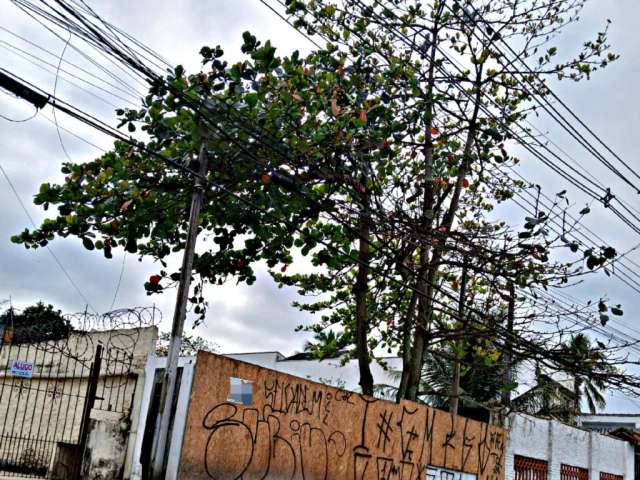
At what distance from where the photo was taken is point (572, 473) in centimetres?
1705

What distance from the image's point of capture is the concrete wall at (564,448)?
1491 cm

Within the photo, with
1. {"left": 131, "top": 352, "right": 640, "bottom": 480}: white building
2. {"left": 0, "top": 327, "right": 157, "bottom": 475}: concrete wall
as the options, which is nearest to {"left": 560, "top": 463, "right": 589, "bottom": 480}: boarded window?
{"left": 131, "top": 352, "right": 640, "bottom": 480}: white building

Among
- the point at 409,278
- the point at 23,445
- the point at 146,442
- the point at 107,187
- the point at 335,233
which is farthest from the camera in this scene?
the point at 23,445

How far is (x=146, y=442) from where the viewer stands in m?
8.22

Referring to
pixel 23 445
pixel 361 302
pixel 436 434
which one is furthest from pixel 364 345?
pixel 23 445

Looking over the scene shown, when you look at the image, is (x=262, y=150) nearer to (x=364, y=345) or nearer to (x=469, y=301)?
(x=364, y=345)

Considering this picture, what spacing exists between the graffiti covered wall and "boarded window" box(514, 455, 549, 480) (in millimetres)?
2692

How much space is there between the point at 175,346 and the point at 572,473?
12.7 meters

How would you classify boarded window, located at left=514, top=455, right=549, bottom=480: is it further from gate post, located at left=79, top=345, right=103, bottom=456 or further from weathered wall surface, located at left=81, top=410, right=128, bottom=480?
gate post, located at left=79, top=345, right=103, bottom=456

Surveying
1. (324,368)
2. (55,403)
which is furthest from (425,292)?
(324,368)

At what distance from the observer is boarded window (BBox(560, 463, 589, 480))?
1663 centimetres

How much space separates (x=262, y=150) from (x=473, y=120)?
17.7ft

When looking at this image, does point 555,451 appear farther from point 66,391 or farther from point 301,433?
point 66,391

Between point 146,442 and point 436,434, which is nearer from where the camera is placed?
point 146,442
